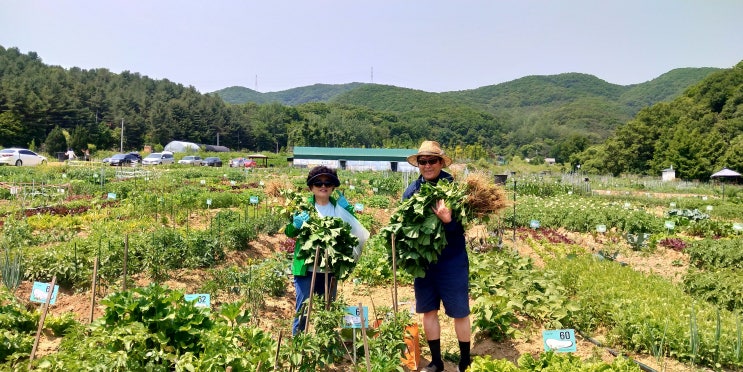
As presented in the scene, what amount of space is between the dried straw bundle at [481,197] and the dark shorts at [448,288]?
46cm

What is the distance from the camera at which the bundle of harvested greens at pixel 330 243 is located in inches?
152

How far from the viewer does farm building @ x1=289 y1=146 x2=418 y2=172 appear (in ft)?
182

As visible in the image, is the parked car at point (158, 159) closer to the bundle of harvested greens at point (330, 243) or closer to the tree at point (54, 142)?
the tree at point (54, 142)

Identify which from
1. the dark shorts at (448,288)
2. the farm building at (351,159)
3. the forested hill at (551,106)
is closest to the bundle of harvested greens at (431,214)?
the dark shorts at (448,288)

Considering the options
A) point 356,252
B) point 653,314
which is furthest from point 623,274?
point 356,252

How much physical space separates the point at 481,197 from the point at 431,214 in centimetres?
46

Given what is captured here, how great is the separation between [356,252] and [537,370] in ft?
5.54

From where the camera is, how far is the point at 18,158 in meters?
27.0

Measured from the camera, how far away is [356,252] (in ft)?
13.3

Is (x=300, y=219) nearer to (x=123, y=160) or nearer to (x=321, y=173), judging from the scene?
(x=321, y=173)

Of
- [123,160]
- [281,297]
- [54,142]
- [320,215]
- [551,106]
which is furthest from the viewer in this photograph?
[551,106]

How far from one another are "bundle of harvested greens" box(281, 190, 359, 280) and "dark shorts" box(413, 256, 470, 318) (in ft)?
2.31

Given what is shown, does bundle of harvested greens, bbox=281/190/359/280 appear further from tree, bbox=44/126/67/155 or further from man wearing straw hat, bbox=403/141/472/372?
tree, bbox=44/126/67/155

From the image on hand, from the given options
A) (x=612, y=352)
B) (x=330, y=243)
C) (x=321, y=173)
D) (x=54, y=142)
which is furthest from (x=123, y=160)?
(x=612, y=352)
